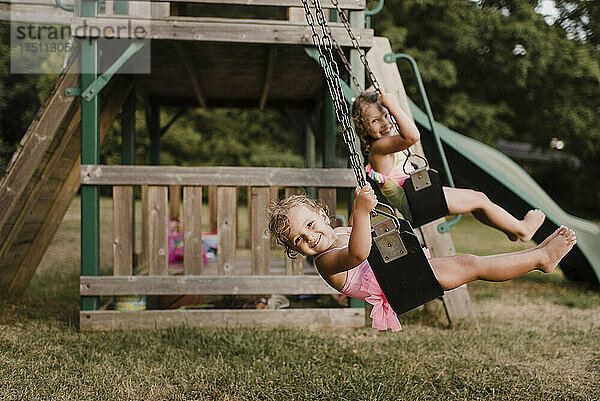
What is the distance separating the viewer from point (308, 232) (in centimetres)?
249

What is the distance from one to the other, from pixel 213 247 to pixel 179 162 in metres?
15.3

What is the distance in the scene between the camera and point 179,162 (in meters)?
21.3

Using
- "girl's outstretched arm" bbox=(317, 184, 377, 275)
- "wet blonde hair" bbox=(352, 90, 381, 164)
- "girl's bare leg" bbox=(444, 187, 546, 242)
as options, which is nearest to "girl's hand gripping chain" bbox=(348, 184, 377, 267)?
"girl's outstretched arm" bbox=(317, 184, 377, 275)

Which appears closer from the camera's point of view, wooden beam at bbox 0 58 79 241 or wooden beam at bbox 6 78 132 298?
wooden beam at bbox 0 58 79 241

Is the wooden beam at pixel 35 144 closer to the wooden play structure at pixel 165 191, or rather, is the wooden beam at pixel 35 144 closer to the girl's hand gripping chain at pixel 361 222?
the wooden play structure at pixel 165 191

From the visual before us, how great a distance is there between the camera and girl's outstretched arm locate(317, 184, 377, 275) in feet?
7.29

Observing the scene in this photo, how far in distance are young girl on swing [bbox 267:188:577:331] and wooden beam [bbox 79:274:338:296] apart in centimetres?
191

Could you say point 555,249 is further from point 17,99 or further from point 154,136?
point 17,99

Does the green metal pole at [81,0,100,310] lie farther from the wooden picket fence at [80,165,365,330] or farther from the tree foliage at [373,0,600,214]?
the tree foliage at [373,0,600,214]

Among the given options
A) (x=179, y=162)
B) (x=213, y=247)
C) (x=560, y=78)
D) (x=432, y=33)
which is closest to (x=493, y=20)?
(x=432, y=33)

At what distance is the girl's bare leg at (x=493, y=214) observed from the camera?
311 cm

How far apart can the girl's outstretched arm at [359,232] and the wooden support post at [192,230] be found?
2387mm

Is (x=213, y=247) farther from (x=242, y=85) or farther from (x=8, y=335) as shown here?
(x=8, y=335)

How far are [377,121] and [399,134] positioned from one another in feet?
0.86
